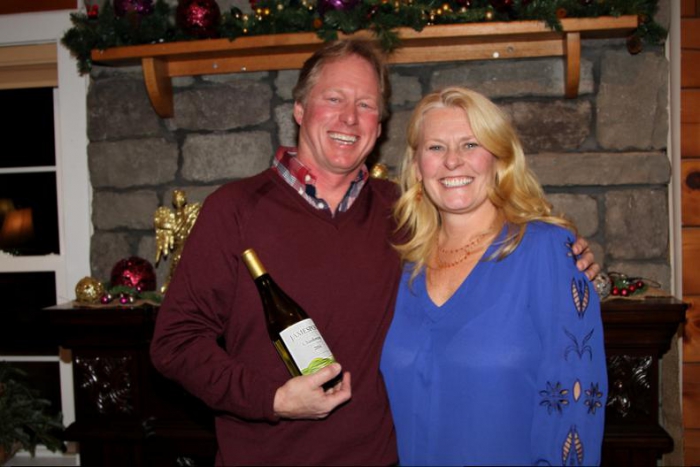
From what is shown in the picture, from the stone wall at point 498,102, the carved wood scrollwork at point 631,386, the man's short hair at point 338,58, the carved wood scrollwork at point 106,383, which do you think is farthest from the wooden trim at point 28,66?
the carved wood scrollwork at point 631,386

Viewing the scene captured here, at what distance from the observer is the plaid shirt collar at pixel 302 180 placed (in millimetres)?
1595

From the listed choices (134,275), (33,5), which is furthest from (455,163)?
(33,5)

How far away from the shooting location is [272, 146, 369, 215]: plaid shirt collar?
1.59m

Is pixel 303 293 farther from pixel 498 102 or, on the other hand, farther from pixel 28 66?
pixel 28 66

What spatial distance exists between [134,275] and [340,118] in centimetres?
121

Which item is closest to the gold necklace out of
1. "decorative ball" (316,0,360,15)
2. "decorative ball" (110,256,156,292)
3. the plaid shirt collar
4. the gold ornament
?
the plaid shirt collar

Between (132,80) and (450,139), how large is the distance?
168 centimetres

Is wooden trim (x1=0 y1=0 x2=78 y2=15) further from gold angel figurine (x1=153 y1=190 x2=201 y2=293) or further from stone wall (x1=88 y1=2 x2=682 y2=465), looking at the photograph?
gold angel figurine (x1=153 y1=190 x2=201 y2=293)

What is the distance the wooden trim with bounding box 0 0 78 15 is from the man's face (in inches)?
64.7

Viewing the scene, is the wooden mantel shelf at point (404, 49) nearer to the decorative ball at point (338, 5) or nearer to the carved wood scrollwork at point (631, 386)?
the decorative ball at point (338, 5)

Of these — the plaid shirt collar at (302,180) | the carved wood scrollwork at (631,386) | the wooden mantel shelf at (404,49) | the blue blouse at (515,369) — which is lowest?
the carved wood scrollwork at (631,386)

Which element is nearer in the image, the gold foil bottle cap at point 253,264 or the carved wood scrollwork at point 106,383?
the gold foil bottle cap at point 253,264

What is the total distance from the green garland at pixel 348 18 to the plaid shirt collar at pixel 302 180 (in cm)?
75

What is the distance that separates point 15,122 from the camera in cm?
297
